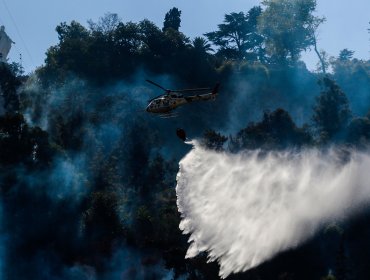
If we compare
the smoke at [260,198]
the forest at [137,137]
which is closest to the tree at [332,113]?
the forest at [137,137]

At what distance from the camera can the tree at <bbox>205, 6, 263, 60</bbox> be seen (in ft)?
390

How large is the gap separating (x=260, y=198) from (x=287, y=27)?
62.2 metres

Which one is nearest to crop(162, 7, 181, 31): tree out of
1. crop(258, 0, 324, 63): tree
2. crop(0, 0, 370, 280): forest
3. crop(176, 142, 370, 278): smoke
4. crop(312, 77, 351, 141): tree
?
crop(0, 0, 370, 280): forest

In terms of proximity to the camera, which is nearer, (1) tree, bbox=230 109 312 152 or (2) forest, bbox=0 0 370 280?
(2) forest, bbox=0 0 370 280

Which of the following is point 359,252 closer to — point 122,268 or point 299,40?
point 122,268

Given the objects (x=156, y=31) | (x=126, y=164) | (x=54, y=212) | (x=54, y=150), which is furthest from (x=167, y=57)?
(x=54, y=212)

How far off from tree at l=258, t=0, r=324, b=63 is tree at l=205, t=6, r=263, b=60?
9267 mm

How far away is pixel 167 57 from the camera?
96.3m

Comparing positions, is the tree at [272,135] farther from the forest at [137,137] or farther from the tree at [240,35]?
the tree at [240,35]

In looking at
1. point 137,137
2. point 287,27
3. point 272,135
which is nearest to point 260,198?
point 272,135

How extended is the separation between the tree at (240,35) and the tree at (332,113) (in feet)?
135

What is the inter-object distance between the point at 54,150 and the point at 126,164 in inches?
387

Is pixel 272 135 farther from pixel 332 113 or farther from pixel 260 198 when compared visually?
pixel 260 198

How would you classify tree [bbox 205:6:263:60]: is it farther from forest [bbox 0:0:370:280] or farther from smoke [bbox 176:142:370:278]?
smoke [bbox 176:142:370:278]
